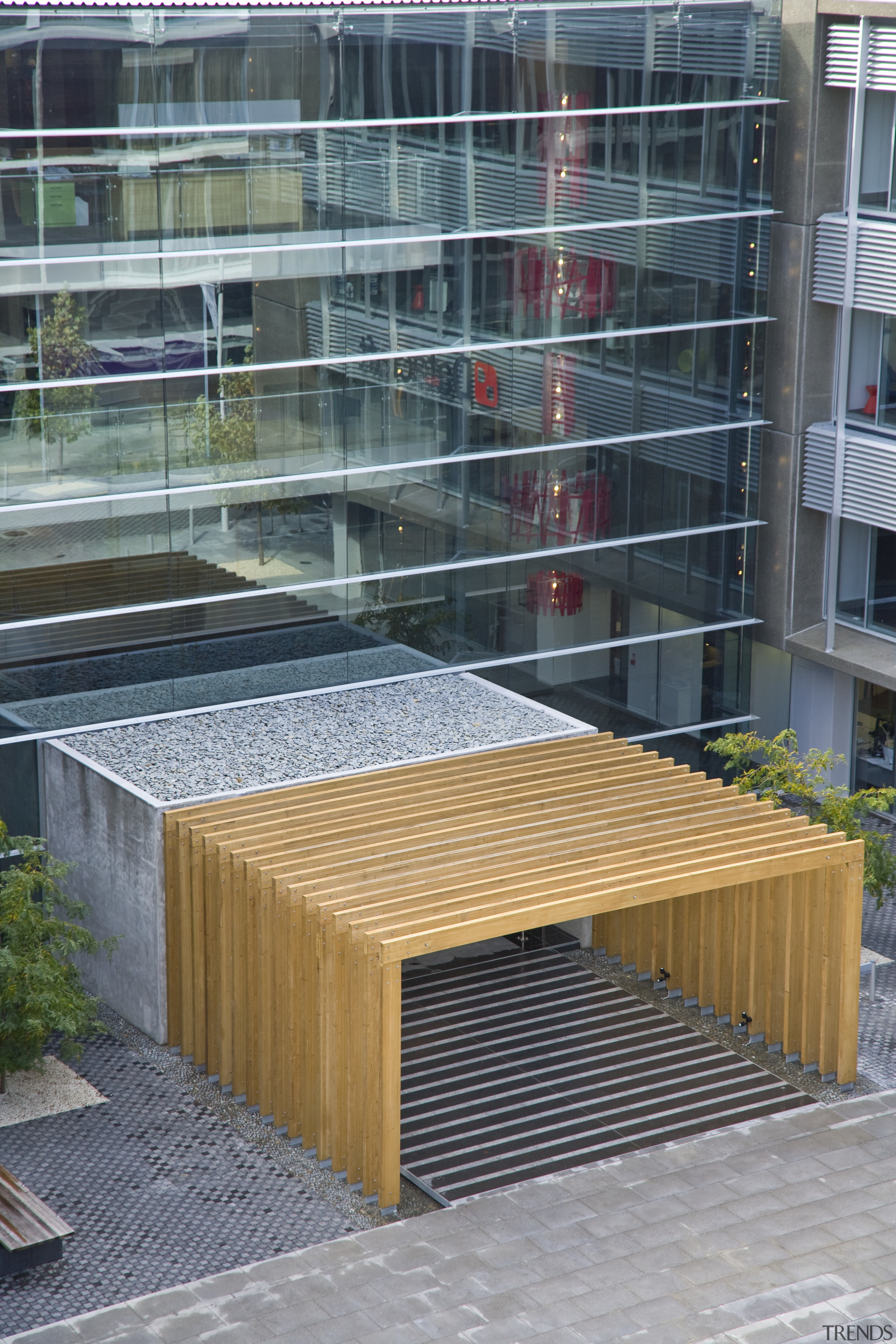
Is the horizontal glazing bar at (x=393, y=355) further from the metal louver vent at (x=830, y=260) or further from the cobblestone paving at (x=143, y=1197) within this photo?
the cobblestone paving at (x=143, y=1197)

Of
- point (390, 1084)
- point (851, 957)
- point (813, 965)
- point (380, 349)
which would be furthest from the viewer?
point (380, 349)

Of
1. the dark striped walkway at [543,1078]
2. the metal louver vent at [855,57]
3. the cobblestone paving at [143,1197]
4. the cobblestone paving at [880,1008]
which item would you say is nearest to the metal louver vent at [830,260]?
the metal louver vent at [855,57]

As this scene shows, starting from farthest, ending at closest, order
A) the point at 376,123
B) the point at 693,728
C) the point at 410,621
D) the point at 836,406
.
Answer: the point at 693,728 < the point at 836,406 < the point at 410,621 < the point at 376,123

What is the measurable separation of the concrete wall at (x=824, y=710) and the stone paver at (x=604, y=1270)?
9.71 m

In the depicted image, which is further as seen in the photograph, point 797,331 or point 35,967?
point 797,331

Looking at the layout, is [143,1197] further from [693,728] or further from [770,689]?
[770,689]

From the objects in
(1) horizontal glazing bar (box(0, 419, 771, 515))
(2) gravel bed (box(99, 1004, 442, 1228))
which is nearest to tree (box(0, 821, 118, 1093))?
(2) gravel bed (box(99, 1004, 442, 1228))

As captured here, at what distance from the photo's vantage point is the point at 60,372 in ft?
66.2

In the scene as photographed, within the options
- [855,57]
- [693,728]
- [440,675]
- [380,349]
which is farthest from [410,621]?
[855,57]

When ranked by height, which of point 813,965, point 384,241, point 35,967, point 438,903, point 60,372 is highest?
point 384,241

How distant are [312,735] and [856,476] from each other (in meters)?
8.58

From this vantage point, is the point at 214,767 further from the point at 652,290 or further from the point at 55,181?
the point at 652,290

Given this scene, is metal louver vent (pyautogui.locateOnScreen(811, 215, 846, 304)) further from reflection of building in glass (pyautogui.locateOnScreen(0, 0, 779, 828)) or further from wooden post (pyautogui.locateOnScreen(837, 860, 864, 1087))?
wooden post (pyautogui.locateOnScreen(837, 860, 864, 1087))

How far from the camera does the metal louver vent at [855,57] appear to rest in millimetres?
22922
